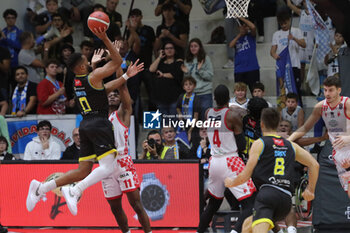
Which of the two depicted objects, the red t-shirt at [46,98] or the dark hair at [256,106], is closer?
the dark hair at [256,106]

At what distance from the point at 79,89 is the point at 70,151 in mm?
2974

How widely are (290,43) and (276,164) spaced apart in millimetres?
5995

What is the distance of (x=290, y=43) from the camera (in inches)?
519

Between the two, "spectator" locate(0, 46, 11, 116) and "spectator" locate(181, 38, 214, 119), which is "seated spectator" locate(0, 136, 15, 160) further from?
"spectator" locate(181, 38, 214, 119)

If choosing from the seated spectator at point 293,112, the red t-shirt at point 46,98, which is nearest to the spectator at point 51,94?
the red t-shirt at point 46,98

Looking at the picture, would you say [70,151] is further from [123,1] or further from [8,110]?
[123,1]

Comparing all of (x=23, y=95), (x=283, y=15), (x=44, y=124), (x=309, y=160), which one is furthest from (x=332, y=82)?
(x=23, y=95)

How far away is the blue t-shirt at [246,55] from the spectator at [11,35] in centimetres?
519

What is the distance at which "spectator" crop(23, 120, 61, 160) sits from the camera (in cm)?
1185

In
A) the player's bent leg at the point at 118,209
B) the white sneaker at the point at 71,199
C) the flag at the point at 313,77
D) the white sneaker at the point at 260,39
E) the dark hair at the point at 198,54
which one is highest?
the white sneaker at the point at 260,39

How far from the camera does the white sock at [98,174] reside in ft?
28.8

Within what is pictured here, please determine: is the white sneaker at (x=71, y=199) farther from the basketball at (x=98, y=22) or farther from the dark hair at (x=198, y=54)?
the dark hair at (x=198, y=54)

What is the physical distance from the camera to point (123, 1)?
1559cm

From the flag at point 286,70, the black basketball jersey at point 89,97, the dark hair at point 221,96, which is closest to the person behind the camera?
the black basketball jersey at point 89,97
